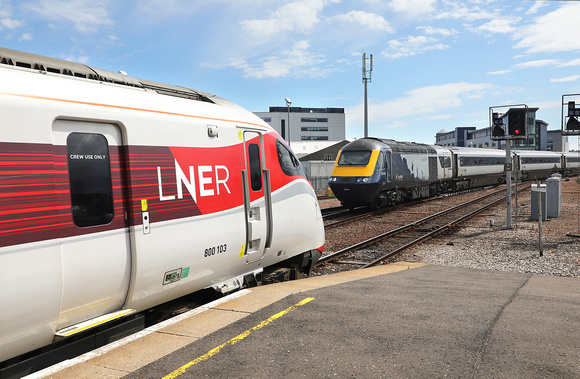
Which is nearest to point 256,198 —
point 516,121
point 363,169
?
point 516,121

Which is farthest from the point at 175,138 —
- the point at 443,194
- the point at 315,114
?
the point at 315,114

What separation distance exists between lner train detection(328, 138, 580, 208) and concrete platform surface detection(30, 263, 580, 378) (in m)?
13.1

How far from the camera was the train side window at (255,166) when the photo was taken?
21.5 ft

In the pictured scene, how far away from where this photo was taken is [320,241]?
336 inches

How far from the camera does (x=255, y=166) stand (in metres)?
6.65

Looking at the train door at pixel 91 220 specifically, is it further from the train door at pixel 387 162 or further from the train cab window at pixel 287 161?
the train door at pixel 387 162

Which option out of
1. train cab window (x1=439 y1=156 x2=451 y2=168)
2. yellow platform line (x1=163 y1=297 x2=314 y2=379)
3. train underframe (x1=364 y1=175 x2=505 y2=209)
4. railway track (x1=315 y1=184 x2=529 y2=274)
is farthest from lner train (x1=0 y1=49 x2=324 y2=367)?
train cab window (x1=439 y1=156 x2=451 y2=168)

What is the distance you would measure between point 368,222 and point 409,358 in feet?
44.3

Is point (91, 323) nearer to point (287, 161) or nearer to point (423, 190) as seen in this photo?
point (287, 161)

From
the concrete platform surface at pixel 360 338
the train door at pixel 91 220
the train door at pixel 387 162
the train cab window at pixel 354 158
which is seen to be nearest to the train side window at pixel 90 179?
the train door at pixel 91 220

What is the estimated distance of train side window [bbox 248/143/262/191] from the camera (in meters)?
6.54

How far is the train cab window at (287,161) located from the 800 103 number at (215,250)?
1981 mm

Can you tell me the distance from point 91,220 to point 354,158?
664 inches

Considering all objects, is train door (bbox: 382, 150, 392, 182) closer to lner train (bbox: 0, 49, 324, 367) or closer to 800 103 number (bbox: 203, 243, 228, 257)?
lner train (bbox: 0, 49, 324, 367)
